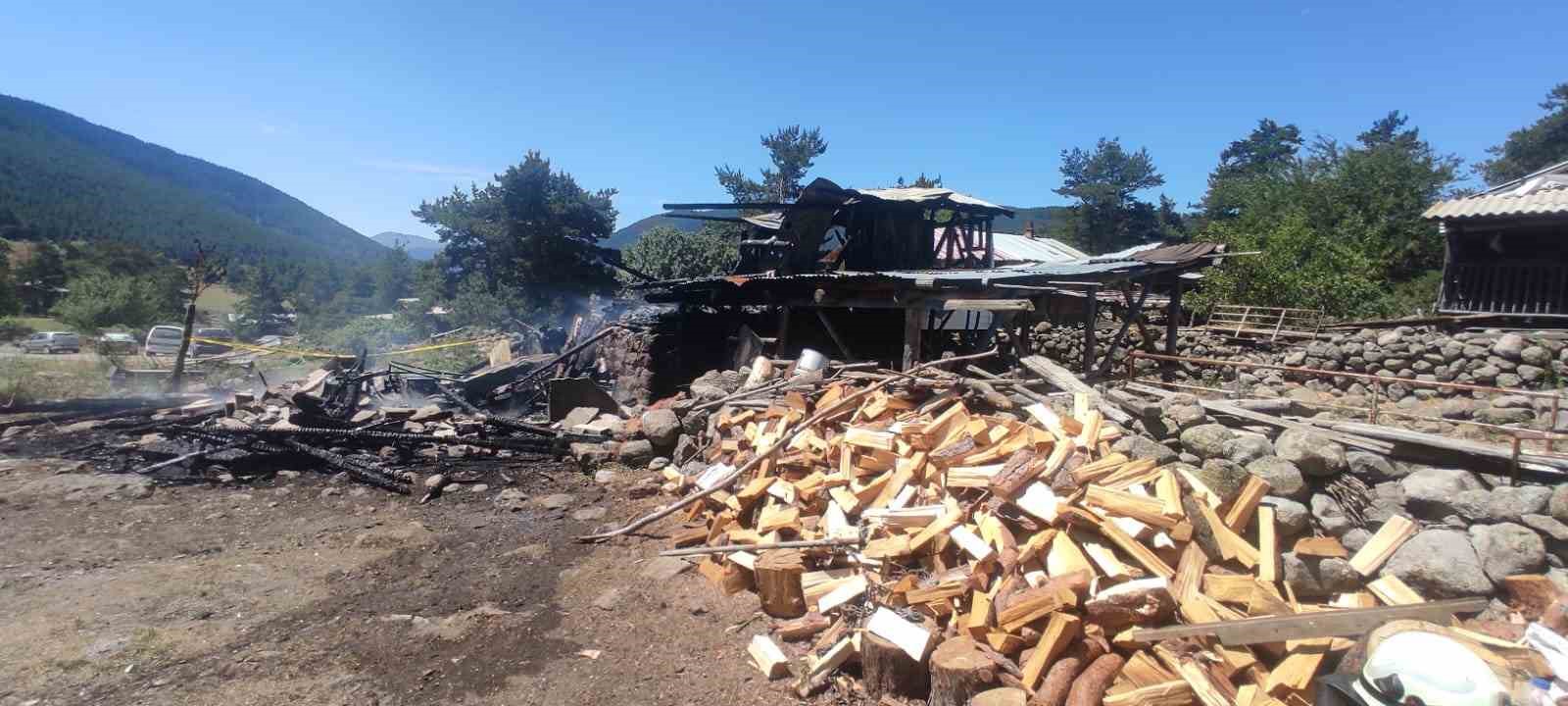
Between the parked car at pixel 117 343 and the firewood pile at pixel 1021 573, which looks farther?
the parked car at pixel 117 343

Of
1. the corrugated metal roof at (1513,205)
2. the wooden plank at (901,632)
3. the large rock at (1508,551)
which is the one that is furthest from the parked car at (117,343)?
the corrugated metal roof at (1513,205)

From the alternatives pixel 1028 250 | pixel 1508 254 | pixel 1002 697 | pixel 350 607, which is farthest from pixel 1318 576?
pixel 1028 250

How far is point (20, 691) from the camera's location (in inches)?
163

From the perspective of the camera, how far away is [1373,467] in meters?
4.92

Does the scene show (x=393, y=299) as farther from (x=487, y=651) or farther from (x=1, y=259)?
(x=487, y=651)

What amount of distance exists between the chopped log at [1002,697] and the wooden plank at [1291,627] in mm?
698

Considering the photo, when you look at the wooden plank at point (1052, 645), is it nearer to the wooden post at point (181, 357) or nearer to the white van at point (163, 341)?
the wooden post at point (181, 357)

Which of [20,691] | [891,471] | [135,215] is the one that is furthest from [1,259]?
[135,215]

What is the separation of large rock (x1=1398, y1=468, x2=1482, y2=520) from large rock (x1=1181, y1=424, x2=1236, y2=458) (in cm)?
102

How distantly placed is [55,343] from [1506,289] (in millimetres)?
37498

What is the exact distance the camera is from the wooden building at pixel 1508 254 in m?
12.6

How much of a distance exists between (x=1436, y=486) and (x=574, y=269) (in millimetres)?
30204

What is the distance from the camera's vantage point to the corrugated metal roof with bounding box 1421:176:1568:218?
1228 centimetres

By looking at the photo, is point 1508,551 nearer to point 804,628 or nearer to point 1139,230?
point 804,628
